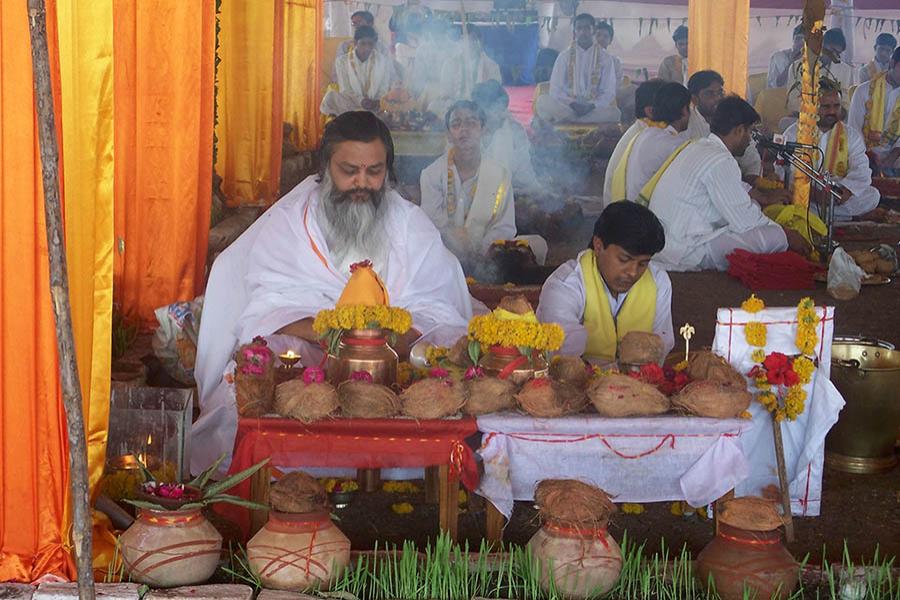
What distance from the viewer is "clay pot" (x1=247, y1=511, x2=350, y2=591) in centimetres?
412

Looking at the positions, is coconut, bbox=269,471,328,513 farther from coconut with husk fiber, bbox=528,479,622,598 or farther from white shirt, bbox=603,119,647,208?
white shirt, bbox=603,119,647,208

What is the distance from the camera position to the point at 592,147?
49.6 ft

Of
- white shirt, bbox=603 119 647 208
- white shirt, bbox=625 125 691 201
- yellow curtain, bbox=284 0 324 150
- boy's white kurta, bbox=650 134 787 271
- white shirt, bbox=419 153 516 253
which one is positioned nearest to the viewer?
white shirt, bbox=419 153 516 253

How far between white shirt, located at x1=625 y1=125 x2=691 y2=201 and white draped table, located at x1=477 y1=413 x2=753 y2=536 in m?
6.01

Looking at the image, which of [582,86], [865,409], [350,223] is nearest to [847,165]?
[582,86]

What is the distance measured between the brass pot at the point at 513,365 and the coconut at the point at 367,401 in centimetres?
40

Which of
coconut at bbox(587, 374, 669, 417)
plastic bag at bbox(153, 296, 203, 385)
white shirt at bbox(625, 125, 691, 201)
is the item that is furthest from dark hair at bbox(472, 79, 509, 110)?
coconut at bbox(587, 374, 669, 417)

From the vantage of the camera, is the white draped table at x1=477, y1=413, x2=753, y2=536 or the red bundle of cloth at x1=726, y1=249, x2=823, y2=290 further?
the red bundle of cloth at x1=726, y1=249, x2=823, y2=290

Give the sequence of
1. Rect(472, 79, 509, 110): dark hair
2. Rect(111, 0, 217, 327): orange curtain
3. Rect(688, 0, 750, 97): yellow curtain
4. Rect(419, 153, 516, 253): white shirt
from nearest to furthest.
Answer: Rect(111, 0, 217, 327): orange curtain < Rect(419, 153, 516, 253): white shirt < Rect(472, 79, 509, 110): dark hair < Rect(688, 0, 750, 97): yellow curtain

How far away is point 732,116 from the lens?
9898mm

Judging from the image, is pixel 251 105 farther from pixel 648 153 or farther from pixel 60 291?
pixel 60 291

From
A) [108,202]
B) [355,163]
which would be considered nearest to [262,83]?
[355,163]

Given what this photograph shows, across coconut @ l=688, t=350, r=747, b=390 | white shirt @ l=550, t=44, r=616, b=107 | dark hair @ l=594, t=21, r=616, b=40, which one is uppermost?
dark hair @ l=594, t=21, r=616, b=40

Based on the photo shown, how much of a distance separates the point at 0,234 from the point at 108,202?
0.44 meters
